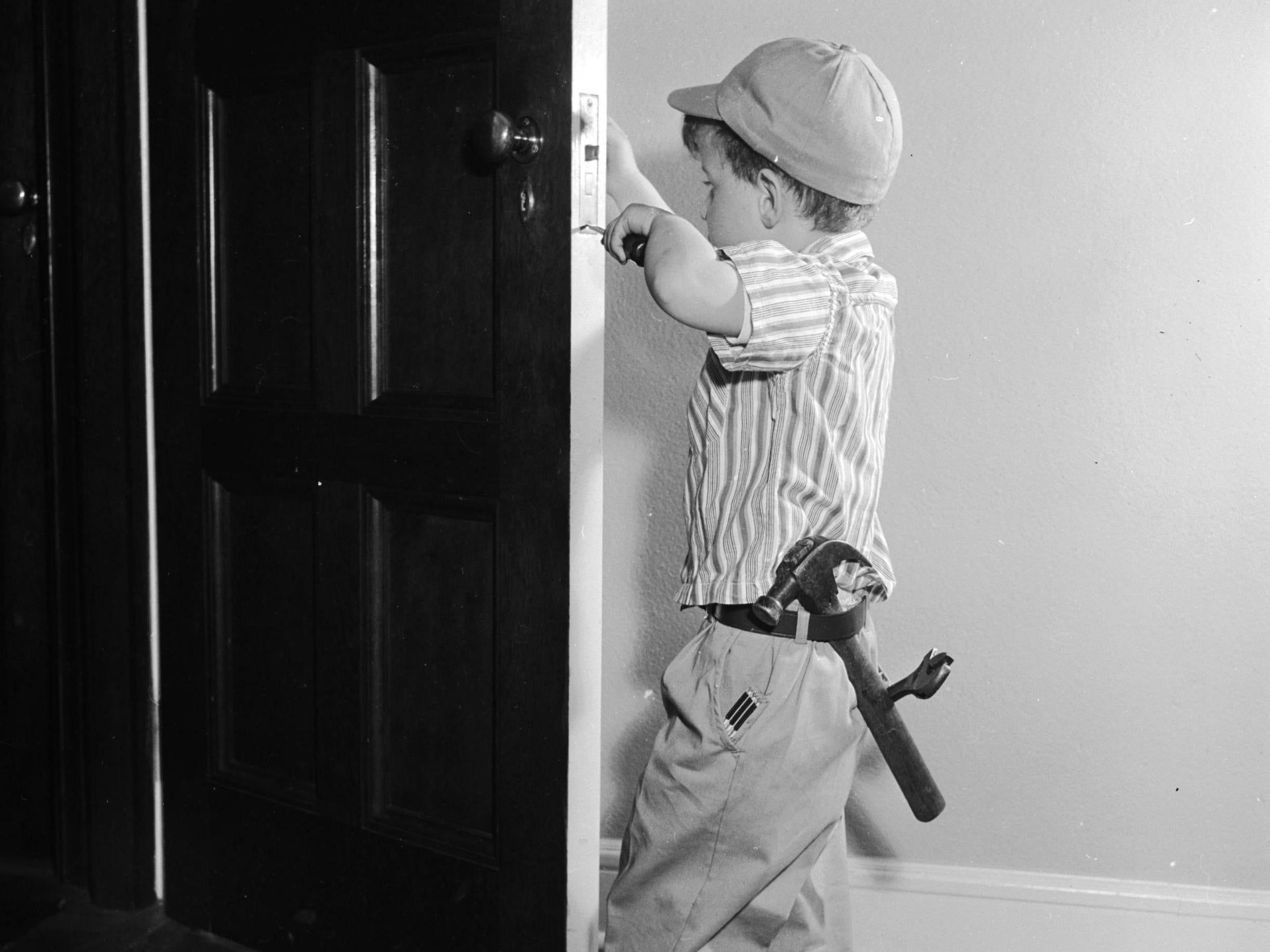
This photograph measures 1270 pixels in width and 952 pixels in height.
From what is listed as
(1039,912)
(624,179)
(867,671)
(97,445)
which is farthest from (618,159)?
(1039,912)

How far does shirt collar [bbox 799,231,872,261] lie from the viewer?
3.86ft

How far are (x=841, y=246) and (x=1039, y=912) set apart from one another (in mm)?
1105

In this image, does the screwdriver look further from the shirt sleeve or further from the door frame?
the door frame

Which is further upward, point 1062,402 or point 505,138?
point 505,138

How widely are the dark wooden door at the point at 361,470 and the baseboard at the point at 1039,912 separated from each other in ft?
2.02

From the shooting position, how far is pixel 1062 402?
5.57 feet

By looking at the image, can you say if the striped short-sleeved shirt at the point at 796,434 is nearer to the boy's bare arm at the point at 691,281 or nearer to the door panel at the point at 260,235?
the boy's bare arm at the point at 691,281

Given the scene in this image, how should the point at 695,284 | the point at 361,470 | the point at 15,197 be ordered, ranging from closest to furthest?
the point at 695,284
the point at 361,470
the point at 15,197

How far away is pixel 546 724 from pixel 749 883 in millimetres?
327

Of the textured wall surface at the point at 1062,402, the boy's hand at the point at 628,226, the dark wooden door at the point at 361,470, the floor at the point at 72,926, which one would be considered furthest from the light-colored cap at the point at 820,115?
the floor at the point at 72,926

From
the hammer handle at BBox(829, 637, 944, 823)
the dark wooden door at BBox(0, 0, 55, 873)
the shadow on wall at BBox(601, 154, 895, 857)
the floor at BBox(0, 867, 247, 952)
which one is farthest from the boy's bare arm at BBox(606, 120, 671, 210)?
the floor at BBox(0, 867, 247, 952)

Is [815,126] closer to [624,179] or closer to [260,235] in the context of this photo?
[624,179]

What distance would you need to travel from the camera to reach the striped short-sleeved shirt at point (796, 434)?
1.15m

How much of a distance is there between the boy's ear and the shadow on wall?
550mm
